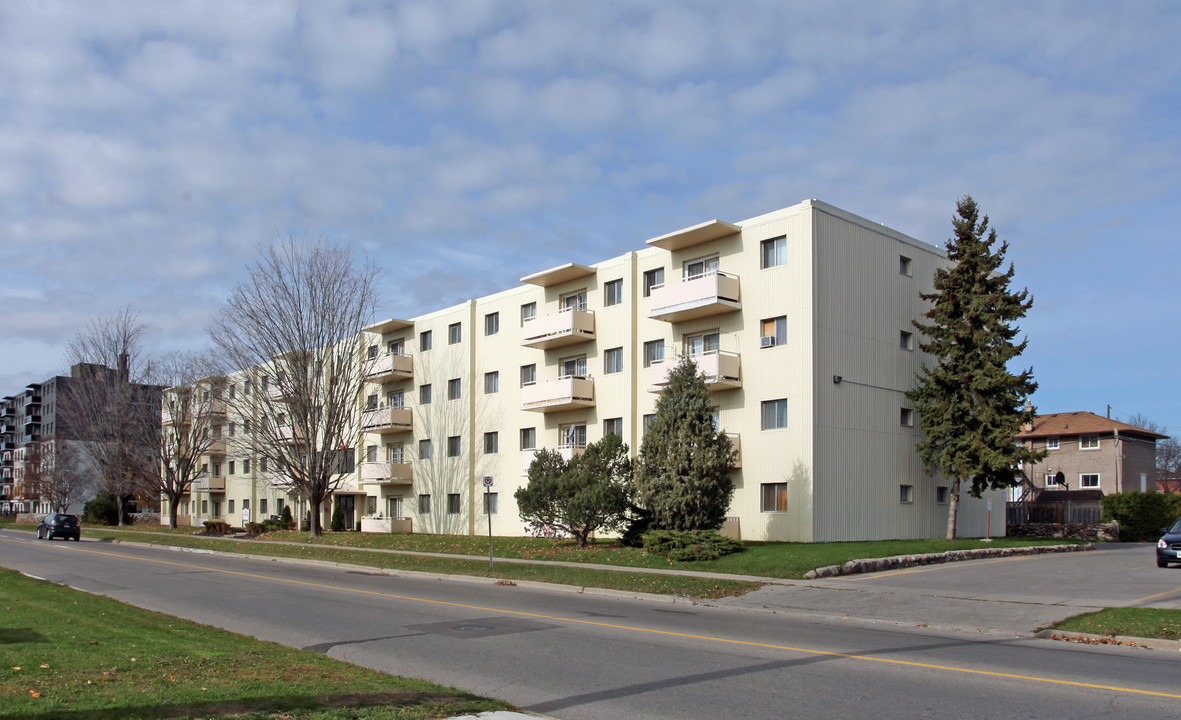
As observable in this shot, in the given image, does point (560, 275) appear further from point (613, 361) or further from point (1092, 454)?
point (1092, 454)

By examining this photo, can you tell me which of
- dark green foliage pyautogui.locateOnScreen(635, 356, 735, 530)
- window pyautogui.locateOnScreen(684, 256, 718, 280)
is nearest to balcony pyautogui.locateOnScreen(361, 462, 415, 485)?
window pyautogui.locateOnScreen(684, 256, 718, 280)

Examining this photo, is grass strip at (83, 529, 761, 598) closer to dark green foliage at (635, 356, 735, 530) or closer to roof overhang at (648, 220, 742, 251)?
dark green foliage at (635, 356, 735, 530)

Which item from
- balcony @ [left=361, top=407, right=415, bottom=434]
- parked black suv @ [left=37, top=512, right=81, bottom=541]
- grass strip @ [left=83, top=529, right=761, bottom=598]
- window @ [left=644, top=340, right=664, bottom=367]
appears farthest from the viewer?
balcony @ [left=361, top=407, right=415, bottom=434]

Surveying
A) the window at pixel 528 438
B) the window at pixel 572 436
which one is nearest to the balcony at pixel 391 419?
the window at pixel 528 438

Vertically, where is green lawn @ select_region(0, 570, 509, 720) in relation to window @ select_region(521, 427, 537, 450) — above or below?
below

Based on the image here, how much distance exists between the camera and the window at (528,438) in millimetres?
42719

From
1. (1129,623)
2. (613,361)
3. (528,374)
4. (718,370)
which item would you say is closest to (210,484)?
(528,374)

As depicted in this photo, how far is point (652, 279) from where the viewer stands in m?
37.4

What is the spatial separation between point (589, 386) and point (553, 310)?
15.9 ft

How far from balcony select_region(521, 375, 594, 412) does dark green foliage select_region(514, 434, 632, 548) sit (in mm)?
6997

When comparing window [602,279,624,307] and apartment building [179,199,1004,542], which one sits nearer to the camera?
apartment building [179,199,1004,542]

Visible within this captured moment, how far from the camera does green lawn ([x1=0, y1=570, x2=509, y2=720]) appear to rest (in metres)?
7.16

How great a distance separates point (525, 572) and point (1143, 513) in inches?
1343

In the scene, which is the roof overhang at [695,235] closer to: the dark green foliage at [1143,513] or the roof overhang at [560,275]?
the roof overhang at [560,275]
